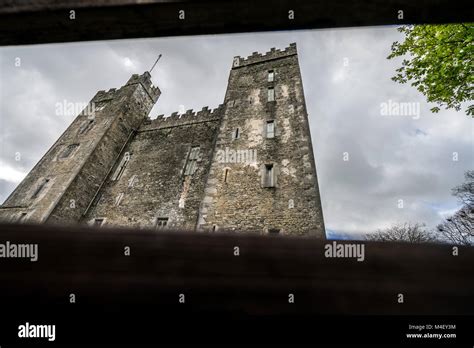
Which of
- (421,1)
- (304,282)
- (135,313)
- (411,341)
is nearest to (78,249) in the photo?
(135,313)

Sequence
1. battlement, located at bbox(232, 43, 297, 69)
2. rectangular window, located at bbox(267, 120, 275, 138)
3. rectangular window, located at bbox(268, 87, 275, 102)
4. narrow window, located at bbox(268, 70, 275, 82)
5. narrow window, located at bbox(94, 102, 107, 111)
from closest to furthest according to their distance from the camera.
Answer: rectangular window, located at bbox(267, 120, 275, 138) → rectangular window, located at bbox(268, 87, 275, 102) → narrow window, located at bbox(268, 70, 275, 82) → battlement, located at bbox(232, 43, 297, 69) → narrow window, located at bbox(94, 102, 107, 111)

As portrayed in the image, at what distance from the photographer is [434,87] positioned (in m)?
7.04

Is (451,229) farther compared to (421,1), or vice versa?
(451,229)

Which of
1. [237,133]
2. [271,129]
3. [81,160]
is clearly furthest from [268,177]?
[81,160]

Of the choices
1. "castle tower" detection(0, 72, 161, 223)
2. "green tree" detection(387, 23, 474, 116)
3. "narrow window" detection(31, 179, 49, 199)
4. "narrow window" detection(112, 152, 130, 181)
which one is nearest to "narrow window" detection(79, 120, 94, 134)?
"castle tower" detection(0, 72, 161, 223)

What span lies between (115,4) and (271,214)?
845 cm

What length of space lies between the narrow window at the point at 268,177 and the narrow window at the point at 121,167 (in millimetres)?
10163

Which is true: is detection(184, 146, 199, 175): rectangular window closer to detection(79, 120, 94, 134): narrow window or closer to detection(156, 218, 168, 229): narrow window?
detection(156, 218, 168, 229): narrow window

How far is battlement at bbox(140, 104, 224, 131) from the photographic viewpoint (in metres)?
16.1

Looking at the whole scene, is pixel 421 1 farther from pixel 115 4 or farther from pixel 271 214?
pixel 271 214

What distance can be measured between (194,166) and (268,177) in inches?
206

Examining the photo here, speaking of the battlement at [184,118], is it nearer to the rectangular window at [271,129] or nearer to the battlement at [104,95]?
the battlement at [104,95]

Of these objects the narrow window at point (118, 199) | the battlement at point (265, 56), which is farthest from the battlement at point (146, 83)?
the narrow window at point (118, 199)

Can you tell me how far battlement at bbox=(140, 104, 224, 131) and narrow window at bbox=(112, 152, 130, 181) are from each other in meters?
2.85
